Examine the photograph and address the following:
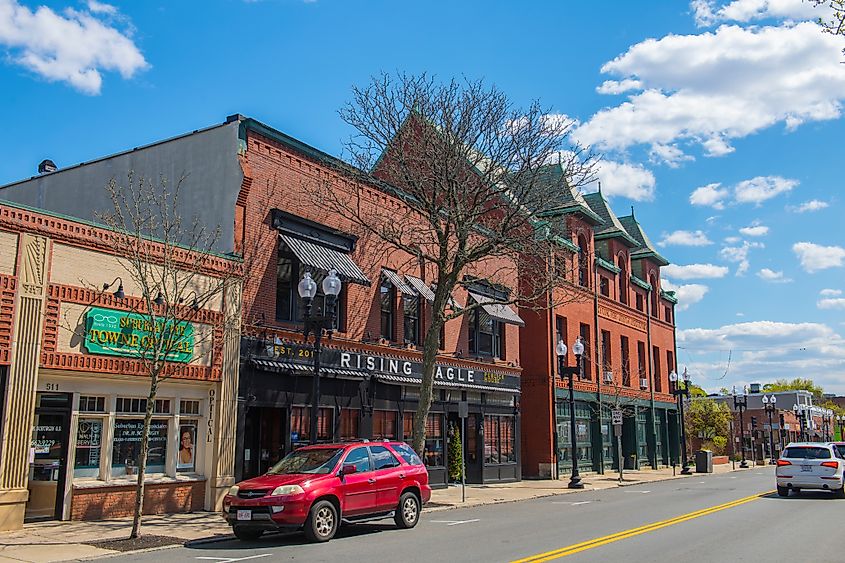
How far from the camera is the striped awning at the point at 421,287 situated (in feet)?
83.3

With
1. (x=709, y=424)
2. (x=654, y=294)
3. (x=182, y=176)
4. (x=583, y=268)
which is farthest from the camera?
(x=709, y=424)

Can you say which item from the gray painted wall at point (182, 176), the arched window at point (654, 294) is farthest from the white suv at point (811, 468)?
the arched window at point (654, 294)

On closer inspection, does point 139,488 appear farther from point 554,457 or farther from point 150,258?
point 554,457

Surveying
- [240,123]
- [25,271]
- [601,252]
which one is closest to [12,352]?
[25,271]

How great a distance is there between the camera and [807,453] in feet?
75.9

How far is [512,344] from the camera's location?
31938 mm

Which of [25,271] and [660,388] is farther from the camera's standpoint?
[660,388]

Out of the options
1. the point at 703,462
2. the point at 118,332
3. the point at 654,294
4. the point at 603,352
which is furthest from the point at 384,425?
the point at 654,294

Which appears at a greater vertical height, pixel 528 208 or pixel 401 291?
pixel 528 208

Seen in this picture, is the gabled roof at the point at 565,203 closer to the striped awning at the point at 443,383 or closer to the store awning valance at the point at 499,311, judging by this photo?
the store awning valance at the point at 499,311

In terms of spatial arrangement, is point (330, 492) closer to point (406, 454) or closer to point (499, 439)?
point (406, 454)

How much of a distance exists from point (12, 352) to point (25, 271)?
5.16 ft

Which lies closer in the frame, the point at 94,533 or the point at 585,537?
the point at 585,537

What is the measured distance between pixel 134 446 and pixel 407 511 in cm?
638
